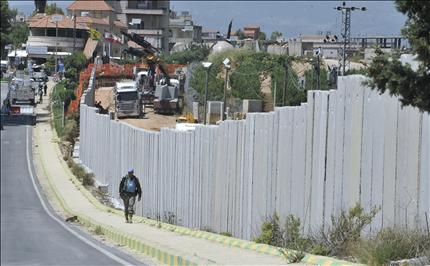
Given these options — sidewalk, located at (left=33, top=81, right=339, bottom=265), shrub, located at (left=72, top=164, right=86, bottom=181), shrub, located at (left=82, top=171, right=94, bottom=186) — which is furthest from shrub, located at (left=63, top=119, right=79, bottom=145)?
shrub, located at (left=82, top=171, right=94, bottom=186)

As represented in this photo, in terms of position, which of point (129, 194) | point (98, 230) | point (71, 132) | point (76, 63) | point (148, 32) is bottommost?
point (98, 230)

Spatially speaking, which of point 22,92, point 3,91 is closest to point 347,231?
point 22,92

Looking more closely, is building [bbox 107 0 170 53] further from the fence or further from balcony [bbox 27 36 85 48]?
the fence

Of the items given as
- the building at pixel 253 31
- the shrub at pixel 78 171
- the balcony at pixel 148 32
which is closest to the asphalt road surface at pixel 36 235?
the shrub at pixel 78 171

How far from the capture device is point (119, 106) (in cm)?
6072

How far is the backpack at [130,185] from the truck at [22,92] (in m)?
55.7

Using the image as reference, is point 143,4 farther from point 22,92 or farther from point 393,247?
point 393,247

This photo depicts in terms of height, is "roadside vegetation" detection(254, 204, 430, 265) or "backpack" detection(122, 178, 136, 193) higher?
"roadside vegetation" detection(254, 204, 430, 265)

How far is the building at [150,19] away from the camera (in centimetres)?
12247

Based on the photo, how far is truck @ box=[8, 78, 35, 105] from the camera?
7956cm

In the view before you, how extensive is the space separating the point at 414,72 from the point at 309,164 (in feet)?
23.6

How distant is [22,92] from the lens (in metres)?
81.1

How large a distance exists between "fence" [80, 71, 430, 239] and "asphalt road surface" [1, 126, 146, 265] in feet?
9.73

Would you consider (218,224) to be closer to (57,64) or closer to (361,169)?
(361,169)
